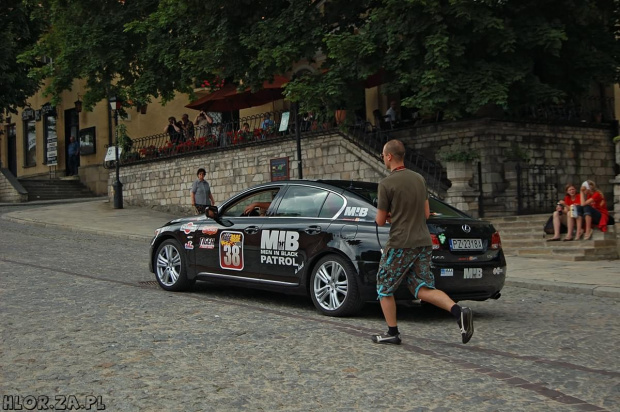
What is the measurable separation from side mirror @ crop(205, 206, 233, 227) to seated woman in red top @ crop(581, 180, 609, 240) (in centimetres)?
798

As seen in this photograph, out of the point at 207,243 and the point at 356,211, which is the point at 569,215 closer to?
the point at 356,211

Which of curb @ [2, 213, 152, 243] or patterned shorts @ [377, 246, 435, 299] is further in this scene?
curb @ [2, 213, 152, 243]

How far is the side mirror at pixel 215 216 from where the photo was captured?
9.69 metres

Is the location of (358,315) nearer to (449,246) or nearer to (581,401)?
(449,246)

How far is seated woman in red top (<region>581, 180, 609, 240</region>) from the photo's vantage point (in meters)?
14.9

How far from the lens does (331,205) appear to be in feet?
28.9

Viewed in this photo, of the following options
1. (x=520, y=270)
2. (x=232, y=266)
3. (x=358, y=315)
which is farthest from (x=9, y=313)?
(x=520, y=270)

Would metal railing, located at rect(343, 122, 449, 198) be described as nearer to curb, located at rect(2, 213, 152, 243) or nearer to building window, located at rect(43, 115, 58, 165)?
curb, located at rect(2, 213, 152, 243)

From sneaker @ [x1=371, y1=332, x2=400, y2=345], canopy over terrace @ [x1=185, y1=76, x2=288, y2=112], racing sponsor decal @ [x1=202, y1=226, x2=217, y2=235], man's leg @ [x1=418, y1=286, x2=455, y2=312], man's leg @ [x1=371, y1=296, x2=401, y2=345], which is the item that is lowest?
sneaker @ [x1=371, y1=332, x2=400, y2=345]

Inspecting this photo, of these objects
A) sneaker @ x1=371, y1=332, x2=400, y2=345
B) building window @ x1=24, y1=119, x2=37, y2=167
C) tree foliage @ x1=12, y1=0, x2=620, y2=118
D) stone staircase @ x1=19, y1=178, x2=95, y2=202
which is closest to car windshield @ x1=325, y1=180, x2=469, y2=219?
sneaker @ x1=371, y1=332, x2=400, y2=345

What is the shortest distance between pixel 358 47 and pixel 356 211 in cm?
1094

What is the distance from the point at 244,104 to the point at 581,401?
22.1m

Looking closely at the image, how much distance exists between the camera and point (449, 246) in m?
8.18

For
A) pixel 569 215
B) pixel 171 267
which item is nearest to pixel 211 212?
pixel 171 267
